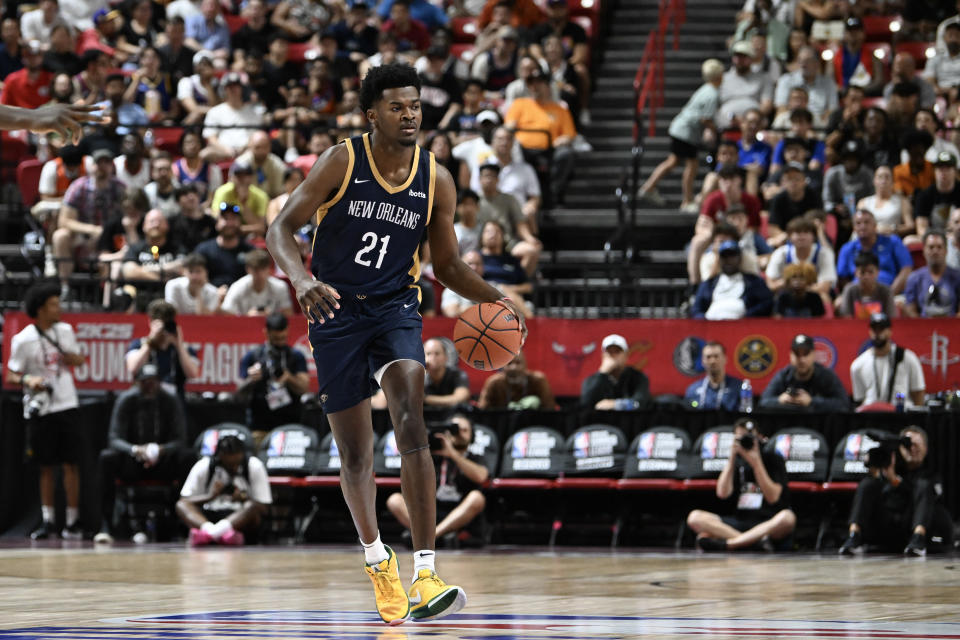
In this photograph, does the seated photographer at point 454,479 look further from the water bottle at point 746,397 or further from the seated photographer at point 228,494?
the water bottle at point 746,397

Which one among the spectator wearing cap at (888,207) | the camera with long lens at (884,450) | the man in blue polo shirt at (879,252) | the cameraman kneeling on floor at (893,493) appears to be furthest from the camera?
the spectator wearing cap at (888,207)

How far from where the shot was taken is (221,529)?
550 inches

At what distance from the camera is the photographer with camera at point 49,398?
14.7 meters

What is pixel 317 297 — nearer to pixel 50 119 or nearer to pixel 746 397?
pixel 50 119

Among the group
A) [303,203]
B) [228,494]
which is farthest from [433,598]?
[228,494]

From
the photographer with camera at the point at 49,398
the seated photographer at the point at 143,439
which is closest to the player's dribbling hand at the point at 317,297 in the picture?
the seated photographer at the point at 143,439

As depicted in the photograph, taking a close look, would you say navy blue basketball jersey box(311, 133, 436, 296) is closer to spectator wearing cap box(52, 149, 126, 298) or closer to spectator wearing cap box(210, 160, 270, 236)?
spectator wearing cap box(210, 160, 270, 236)

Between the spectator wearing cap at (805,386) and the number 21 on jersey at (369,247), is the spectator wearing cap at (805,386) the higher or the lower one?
the lower one

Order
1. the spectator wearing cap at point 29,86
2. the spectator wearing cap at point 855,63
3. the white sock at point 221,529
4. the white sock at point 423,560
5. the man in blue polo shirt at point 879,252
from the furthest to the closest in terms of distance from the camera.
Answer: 1. the spectator wearing cap at point 29,86
2. the spectator wearing cap at point 855,63
3. the man in blue polo shirt at point 879,252
4. the white sock at point 221,529
5. the white sock at point 423,560

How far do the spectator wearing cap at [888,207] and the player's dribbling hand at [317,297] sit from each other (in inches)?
444

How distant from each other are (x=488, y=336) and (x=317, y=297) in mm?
1252

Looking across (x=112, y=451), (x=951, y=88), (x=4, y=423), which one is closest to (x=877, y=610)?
(x=112, y=451)

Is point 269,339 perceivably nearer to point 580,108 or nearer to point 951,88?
point 580,108

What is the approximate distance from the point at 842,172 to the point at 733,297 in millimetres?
3209
